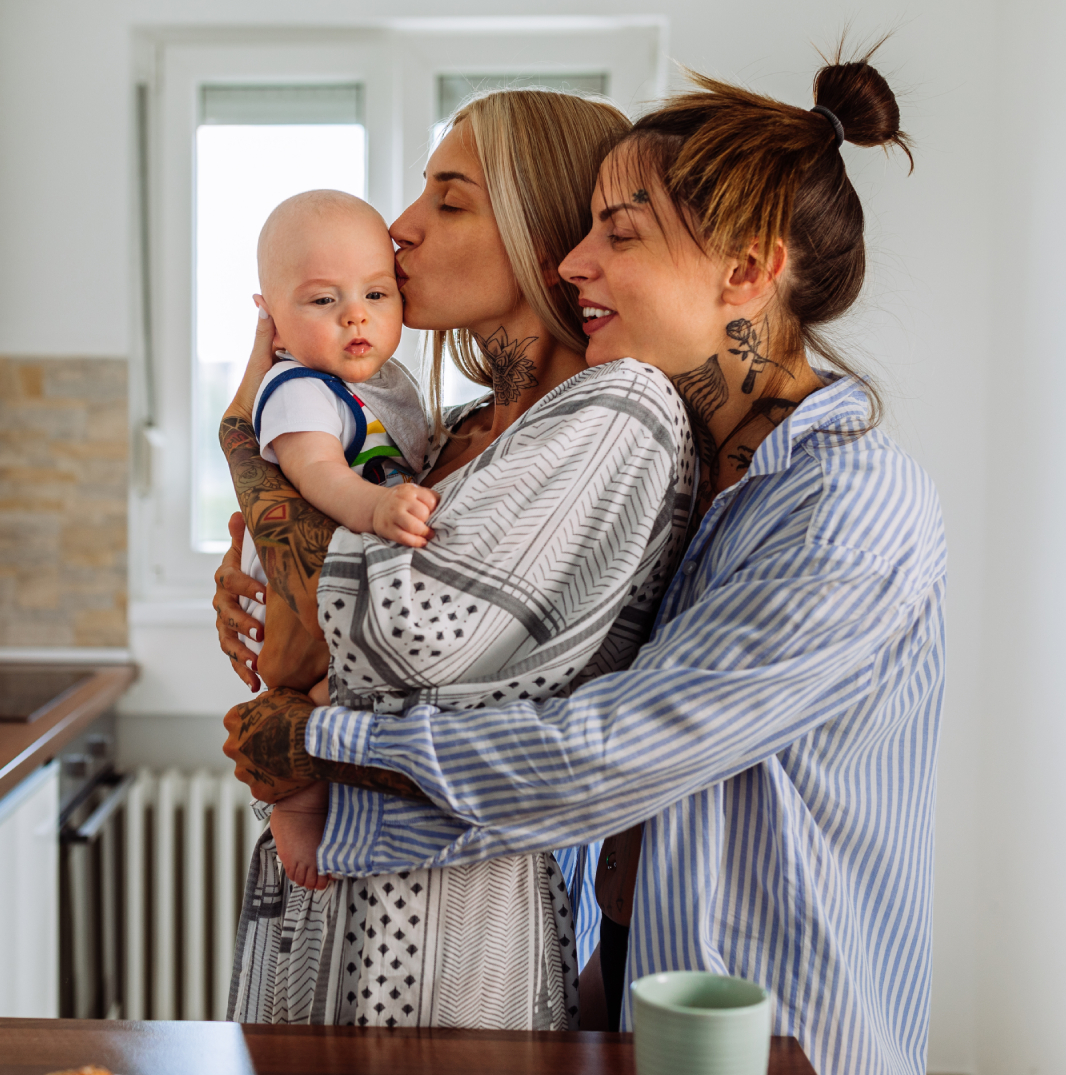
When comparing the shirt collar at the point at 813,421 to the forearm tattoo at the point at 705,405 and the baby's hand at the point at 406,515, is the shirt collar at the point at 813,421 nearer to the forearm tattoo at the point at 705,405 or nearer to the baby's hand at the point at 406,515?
the forearm tattoo at the point at 705,405

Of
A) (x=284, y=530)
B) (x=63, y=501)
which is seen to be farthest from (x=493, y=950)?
(x=63, y=501)

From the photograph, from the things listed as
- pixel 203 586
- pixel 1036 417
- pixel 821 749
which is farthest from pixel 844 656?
pixel 203 586

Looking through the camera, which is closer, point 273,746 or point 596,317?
point 273,746

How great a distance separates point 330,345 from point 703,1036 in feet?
2.77

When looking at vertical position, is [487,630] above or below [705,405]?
below

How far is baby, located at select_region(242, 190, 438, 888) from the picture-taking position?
3.63 ft

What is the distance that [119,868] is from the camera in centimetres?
245

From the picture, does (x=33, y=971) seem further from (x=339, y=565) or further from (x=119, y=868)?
(x=339, y=565)

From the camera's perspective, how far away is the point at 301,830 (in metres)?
0.98

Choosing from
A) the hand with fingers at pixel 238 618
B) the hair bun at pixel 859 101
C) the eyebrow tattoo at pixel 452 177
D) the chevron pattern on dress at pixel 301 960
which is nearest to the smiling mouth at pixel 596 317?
the eyebrow tattoo at pixel 452 177

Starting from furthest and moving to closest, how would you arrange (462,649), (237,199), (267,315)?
1. (237,199)
2. (267,315)
3. (462,649)

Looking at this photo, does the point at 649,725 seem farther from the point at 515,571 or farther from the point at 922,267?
the point at 922,267

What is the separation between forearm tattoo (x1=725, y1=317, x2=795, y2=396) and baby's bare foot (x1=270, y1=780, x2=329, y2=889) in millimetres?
585

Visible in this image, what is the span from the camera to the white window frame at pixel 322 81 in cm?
240
